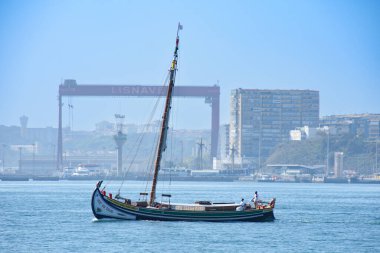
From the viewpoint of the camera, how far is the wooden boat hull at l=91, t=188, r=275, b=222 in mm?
93375

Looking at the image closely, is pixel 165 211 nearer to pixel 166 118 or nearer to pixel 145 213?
pixel 145 213

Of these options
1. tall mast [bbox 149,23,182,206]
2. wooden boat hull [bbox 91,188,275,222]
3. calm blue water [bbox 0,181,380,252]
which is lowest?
calm blue water [bbox 0,181,380,252]

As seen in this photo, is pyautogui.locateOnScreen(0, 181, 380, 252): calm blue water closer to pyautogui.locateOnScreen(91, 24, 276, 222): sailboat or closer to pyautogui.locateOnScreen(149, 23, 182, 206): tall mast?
pyautogui.locateOnScreen(91, 24, 276, 222): sailboat

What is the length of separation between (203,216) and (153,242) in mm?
14393

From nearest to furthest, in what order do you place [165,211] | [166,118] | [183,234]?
[183,234]
[165,211]
[166,118]

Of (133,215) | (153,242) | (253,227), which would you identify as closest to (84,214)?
(133,215)

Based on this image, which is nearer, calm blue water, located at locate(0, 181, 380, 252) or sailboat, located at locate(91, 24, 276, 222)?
calm blue water, located at locate(0, 181, 380, 252)

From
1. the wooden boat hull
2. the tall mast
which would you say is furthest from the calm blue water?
the tall mast

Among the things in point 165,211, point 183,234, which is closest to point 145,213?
point 165,211

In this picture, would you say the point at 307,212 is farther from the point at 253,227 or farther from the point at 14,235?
the point at 14,235

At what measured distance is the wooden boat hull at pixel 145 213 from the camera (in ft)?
306

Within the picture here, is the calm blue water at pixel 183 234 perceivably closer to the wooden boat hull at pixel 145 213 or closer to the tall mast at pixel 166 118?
the wooden boat hull at pixel 145 213

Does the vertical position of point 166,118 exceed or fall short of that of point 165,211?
it exceeds it

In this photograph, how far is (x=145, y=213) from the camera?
93.4 m
